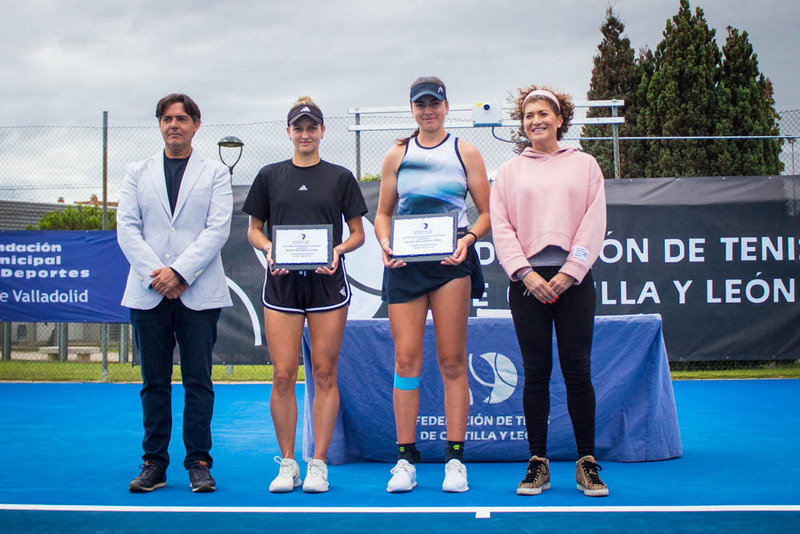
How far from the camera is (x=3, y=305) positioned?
8.19 meters

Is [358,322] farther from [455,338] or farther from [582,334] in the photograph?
[582,334]

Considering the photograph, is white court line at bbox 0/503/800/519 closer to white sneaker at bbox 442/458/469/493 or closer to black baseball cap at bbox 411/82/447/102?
white sneaker at bbox 442/458/469/493

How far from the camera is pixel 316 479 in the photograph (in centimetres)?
348

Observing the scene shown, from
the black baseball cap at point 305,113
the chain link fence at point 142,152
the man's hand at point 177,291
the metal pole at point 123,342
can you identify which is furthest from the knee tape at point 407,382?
the metal pole at point 123,342

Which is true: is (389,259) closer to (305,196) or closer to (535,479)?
(305,196)

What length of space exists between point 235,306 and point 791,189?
5431 mm

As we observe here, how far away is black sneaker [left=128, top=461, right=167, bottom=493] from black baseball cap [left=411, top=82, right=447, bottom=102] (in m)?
2.05

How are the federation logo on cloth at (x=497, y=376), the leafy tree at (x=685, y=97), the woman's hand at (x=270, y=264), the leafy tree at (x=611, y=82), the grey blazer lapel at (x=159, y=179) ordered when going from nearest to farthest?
the woman's hand at (x=270, y=264) → the grey blazer lapel at (x=159, y=179) → the federation logo on cloth at (x=497, y=376) → the leafy tree at (x=685, y=97) → the leafy tree at (x=611, y=82)

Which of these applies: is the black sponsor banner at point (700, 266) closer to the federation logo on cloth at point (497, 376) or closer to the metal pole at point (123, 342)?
the federation logo on cloth at point (497, 376)

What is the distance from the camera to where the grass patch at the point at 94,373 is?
8.44m

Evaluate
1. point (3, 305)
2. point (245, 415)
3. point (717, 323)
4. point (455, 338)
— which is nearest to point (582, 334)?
point (455, 338)

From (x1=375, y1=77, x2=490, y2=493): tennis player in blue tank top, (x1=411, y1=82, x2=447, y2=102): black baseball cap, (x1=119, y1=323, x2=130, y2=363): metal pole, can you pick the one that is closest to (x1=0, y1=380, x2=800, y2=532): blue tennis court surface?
(x1=375, y1=77, x2=490, y2=493): tennis player in blue tank top

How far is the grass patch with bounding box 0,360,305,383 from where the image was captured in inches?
332

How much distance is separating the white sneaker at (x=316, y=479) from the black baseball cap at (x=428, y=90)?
171 centimetres
